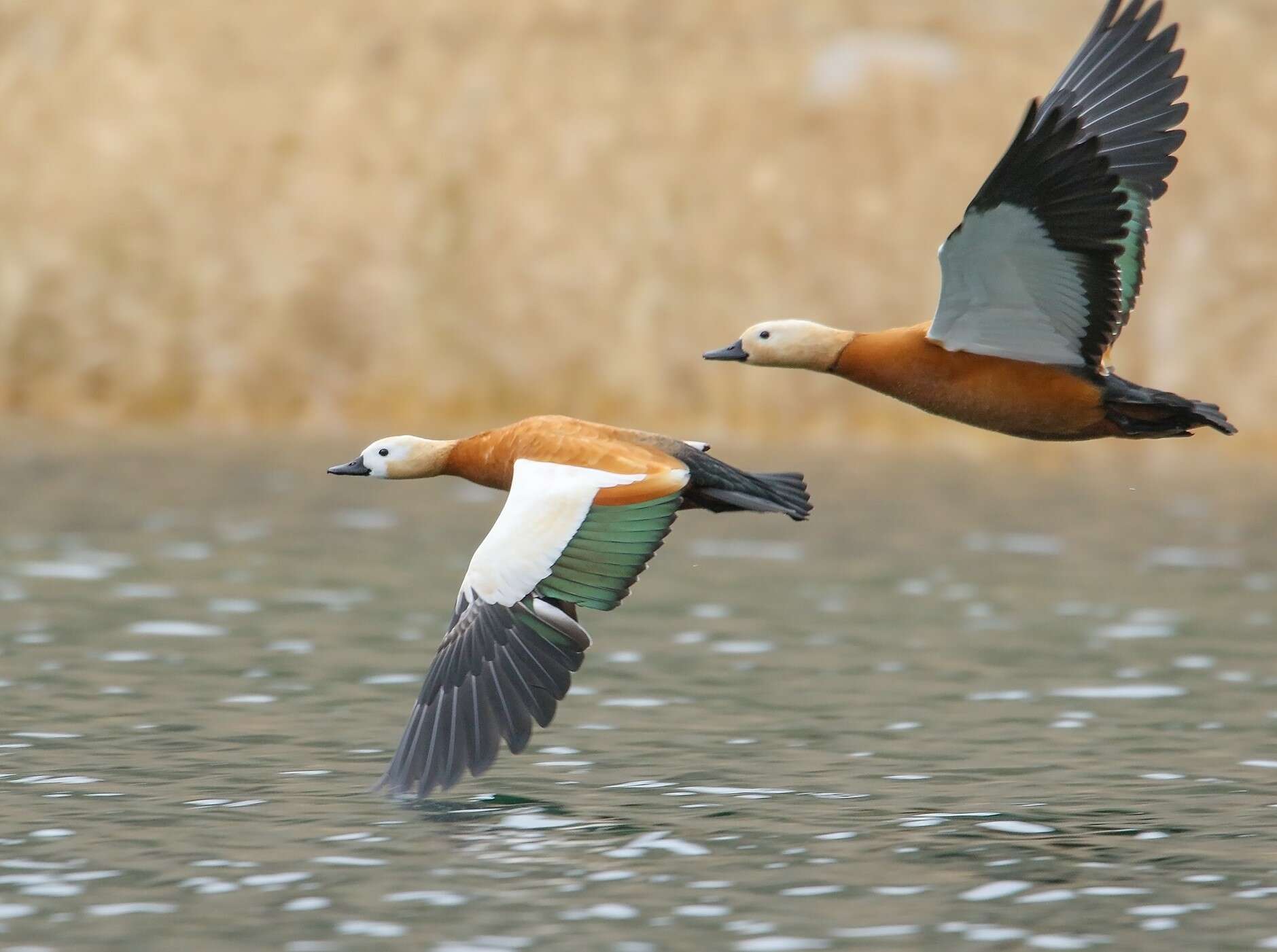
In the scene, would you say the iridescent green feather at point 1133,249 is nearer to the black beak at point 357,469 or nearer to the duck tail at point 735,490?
the duck tail at point 735,490

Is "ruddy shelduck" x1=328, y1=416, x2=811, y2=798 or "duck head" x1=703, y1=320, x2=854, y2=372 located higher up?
"duck head" x1=703, y1=320, x2=854, y2=372

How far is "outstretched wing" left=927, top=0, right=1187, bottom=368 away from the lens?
40.8 feet

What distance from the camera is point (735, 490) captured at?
13273 mm

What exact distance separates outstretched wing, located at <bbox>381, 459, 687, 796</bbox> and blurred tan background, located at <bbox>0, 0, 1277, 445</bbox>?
30439 mm

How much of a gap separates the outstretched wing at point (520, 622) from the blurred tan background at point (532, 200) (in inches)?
1198

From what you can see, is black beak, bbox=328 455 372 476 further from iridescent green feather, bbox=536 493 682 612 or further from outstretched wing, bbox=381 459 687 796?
iridescent green feather, bbox=536 493 682 612

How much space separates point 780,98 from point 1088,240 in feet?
127

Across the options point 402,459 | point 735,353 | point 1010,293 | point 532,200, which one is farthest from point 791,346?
point 532,200

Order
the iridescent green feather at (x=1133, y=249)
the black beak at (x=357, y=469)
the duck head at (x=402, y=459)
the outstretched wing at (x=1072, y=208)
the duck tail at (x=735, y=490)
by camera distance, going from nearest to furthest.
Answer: the outstretched wing at (x=1072, y=208)
the duck tail at (x=735, y=490)
the iridescent green feather at (x=1133, y=249)
the duck head at (x=402, y=459)
the black beak at (x=357, y=469)

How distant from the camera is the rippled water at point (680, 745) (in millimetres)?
10805

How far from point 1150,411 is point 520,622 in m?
4.04

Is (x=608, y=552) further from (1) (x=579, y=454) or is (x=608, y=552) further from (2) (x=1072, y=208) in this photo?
(2) (x=1072, y=208)

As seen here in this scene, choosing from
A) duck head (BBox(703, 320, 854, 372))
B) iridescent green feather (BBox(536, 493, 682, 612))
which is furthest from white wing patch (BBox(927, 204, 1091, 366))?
iridescent green feather (BBox(536, 493, 682, 612))

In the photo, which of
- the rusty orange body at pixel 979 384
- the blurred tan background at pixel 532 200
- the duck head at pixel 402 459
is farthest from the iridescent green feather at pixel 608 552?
the blurred tan background at pixel 532 200
